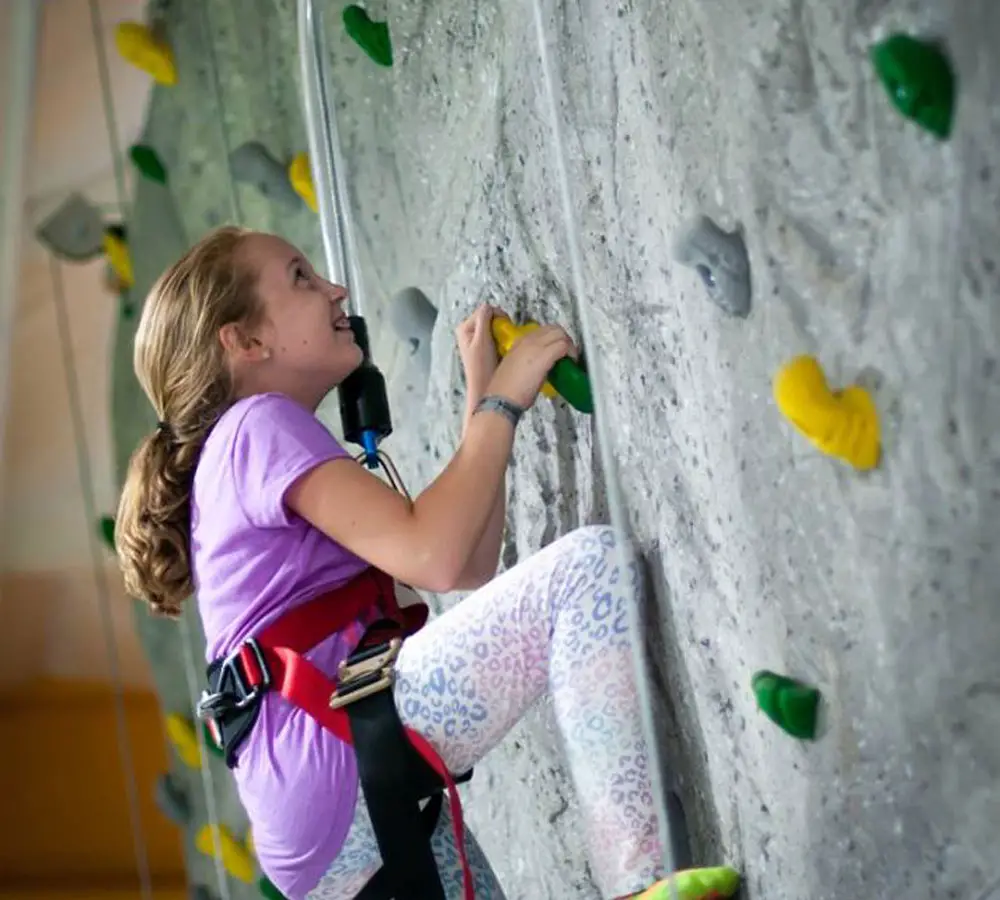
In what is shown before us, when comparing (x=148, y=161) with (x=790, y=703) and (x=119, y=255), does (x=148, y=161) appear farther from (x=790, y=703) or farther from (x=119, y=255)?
(x=790, y=703)

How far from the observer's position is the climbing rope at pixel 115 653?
1864 millimetres

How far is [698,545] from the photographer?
41.8 inches

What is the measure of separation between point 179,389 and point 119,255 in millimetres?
787

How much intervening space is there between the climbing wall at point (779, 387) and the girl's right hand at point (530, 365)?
0.12ft

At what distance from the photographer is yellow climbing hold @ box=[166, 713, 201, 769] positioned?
6.51 ft

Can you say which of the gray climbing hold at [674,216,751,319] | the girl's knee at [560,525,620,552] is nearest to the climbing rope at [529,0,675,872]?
the girl's knee at [560,525,620,552]

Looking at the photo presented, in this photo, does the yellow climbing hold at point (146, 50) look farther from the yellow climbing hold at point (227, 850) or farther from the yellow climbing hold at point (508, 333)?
the yellow climbing hold at point (227, 850)

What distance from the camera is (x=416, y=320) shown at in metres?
1.50

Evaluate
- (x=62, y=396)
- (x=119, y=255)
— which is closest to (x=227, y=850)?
(x=62, y=396)

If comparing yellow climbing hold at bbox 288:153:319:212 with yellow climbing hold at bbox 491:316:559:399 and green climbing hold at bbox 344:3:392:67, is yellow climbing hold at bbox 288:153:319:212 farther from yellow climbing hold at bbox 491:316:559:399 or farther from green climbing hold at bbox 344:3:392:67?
yellow climbing hold at bbox 491:316:559:399

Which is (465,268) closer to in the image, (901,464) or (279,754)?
(279,754)

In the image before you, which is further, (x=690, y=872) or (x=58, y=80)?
(x=58, y=80)

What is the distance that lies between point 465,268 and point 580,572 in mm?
396

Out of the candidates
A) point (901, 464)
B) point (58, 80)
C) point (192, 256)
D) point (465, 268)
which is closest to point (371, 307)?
A: point (465, 268)
